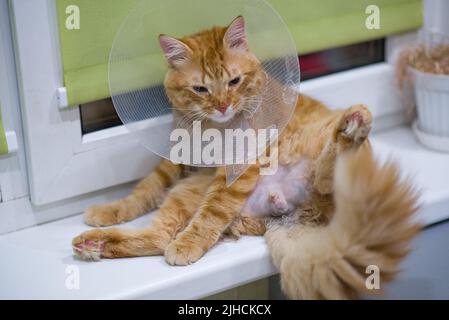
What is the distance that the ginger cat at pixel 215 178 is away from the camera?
141 cm

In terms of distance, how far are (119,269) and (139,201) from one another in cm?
26

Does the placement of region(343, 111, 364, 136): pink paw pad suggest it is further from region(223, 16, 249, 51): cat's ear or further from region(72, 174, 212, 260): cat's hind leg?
region(72, 174, 212, 260): cat's hind leg

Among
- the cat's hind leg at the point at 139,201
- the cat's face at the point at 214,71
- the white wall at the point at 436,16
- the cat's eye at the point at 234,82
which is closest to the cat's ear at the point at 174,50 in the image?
the cat's face at the point at 214,71

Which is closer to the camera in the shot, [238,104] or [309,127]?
[238,104]

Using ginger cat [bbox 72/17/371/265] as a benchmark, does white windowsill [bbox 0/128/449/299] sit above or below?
below

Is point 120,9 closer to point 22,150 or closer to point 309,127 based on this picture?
point 22,150

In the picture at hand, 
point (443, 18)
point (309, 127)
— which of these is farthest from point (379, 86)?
point (309, 127)

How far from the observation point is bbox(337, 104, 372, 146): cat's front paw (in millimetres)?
1370

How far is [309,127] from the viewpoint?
1.60 m

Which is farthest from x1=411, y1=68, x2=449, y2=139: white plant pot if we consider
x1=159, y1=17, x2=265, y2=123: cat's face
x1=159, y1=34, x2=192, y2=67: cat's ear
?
x1=159, y1=34, x2=192, y2=67: cat's ear

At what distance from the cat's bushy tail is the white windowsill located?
0.16m

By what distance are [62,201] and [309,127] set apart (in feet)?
2.01

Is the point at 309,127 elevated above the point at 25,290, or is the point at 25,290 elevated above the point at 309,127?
the point at 309,127

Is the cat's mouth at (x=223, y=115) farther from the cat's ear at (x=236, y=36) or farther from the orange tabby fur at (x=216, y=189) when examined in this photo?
the cat's ear at (x=236, y=36)
